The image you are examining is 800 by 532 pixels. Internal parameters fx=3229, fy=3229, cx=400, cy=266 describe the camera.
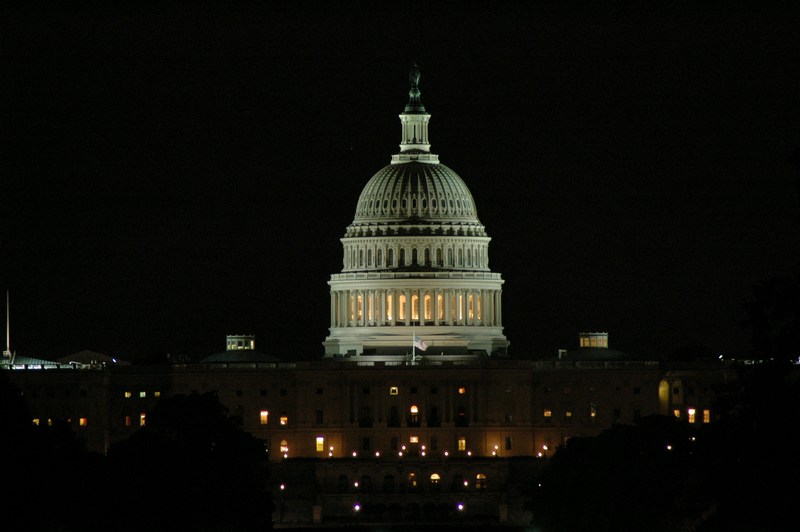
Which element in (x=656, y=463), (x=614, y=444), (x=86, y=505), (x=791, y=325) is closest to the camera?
(x=791, y=325)

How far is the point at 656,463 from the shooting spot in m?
157

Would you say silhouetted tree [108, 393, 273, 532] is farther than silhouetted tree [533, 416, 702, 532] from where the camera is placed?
No

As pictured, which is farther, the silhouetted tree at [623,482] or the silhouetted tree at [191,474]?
the silhouetted tree at [623,482]

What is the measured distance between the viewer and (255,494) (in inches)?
6437

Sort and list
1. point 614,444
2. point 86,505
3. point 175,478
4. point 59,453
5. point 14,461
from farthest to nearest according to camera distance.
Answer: point 614,444
point 175,478
point 59,453
point 86,505
point 14,461

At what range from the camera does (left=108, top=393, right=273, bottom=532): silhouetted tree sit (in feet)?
456

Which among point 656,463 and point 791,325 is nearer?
point 791,325

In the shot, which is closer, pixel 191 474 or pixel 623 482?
pixel 191 474

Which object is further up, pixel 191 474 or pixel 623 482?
pixel 191 474

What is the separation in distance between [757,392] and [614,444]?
81.8 m

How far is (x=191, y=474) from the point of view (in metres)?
153

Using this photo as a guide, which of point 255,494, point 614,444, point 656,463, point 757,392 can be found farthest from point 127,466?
point 757,392

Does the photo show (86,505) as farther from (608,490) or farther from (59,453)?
(608,490)

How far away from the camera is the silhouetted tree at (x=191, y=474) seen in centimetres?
13888
